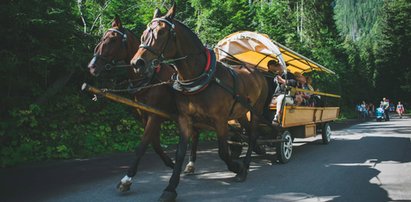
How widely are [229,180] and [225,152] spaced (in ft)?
2.41

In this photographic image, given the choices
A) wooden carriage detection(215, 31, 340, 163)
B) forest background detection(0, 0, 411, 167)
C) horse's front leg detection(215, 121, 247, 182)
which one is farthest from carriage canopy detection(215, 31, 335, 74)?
forest background detection(0, 0, 411, 167)

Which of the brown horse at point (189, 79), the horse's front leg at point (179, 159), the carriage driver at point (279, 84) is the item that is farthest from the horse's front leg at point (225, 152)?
the carriage driver at point (279, 84)

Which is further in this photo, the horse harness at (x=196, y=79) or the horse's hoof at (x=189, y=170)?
the horse's hoof at (x=189, y=170)

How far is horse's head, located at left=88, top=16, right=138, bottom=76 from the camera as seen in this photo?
16.2 ft

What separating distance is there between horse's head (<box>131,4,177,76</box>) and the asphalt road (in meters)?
1.78

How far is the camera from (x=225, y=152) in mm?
5121

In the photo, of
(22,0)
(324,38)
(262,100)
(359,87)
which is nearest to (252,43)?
(262,100)

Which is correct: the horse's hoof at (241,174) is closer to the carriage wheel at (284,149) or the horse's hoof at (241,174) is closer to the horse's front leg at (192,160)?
the horse's front leg at (192,160)

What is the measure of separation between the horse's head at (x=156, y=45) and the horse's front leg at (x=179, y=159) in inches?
34.7

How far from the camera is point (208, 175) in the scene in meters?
6.11

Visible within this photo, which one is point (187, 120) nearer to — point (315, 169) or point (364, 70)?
point (315, 169)

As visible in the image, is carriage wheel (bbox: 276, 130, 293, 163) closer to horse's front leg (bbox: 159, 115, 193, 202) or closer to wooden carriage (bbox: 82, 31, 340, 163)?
wooden carriage (bbox: 82, 31, 340, 163)

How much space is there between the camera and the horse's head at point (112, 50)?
4.95m

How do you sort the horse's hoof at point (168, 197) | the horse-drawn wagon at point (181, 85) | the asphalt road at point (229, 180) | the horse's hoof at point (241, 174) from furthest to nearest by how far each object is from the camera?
the horse's hoof at point (241, 174)
the asphalt road at point (229, 180)
the horse-drawn wagon at point (181, 85)
the horse's hoof at point (168, 197)
